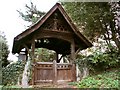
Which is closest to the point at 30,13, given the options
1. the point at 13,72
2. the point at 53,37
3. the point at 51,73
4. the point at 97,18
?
the point at 97,18

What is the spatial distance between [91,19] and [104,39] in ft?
3.15

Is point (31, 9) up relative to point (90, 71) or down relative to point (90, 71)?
up

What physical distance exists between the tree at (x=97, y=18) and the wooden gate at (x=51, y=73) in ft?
4.90

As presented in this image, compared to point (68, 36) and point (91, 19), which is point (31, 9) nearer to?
point (91, 19)

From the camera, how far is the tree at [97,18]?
480cm

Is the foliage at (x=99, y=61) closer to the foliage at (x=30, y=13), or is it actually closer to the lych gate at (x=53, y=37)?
the lych gate at (x=53, y=37)

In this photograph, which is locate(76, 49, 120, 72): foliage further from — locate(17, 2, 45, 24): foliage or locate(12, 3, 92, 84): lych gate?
locate(17, 2, 45, 24): foliage

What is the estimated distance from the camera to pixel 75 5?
16.8 ft

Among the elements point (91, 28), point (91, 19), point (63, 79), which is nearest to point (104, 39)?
point (91, 28)

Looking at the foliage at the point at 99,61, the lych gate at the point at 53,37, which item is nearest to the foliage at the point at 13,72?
the lych gate at the point at 53,37

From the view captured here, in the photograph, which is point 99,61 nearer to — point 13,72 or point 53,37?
point 53,37

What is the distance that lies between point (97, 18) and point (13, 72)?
2.26 meters

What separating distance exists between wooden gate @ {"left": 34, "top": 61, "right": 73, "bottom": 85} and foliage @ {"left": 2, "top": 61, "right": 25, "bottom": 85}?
336mm

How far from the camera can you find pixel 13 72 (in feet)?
12.9
